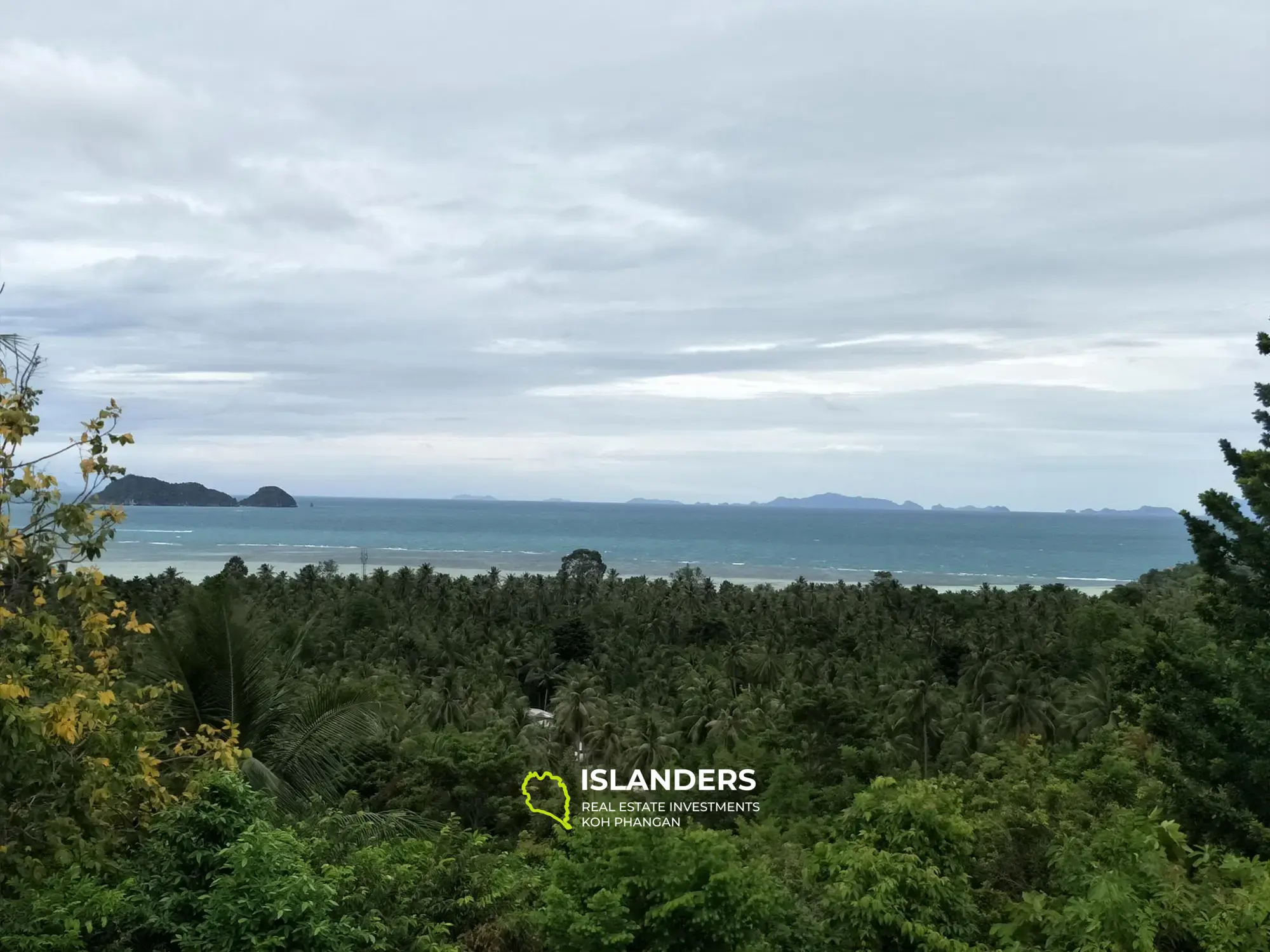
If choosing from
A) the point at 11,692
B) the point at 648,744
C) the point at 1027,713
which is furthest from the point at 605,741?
the point at 11,692

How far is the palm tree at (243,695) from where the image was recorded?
12.4 metres

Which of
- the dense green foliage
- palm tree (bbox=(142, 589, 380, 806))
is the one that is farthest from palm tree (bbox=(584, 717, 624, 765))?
palm tree (bbox=(142, 589, 380, 806))

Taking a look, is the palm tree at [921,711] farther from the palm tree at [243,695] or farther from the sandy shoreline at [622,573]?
the sandy shoreline at [622,573]

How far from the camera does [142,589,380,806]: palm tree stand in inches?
487

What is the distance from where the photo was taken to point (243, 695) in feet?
40.9

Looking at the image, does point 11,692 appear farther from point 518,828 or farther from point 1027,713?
point 1027,713

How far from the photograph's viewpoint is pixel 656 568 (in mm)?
178125

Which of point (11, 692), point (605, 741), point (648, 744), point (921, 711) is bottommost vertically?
point (605, 741)

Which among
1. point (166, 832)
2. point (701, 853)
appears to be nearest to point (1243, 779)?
point (701, 853)

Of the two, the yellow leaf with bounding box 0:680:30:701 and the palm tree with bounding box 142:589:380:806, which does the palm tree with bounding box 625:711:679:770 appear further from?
the yellow leaf with bounding box 0:680:30:701

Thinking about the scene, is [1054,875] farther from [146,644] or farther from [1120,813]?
[146,644]

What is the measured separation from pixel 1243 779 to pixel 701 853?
1341cm

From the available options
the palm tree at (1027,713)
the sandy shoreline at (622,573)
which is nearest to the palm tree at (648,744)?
the palm tree at (1027,713)

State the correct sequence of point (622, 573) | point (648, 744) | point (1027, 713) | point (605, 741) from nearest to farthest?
point (648, 744)
point (605, 741)
point (1027, 713)
point (622, 573)
